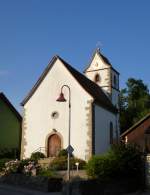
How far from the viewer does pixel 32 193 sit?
2214cm

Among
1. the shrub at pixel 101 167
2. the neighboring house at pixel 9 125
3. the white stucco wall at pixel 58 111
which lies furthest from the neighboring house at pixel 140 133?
the neighboring house at pixel 9 125

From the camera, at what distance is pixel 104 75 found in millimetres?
44125

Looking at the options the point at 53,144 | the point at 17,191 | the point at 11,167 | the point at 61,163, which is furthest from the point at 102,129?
the point at 17,191

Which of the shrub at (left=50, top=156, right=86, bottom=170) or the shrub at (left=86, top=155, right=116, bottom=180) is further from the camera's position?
the shrub at (left=50, top=156, right=86, bottom=170)

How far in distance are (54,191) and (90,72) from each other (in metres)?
23.3

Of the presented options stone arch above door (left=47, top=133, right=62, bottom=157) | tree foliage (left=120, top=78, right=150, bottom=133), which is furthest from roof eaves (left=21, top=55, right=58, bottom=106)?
tree foliage (left=120, top=78, right=150, bottom=133)

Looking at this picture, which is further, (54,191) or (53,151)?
(53,151)

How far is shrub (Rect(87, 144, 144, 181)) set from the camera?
24.3 metres

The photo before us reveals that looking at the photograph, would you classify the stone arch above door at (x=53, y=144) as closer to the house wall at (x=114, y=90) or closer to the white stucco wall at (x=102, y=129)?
the white stucco wall at (x=102, y=129)

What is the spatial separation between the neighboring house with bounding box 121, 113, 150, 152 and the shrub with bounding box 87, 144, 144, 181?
6.26 metres

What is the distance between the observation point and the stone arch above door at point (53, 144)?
34.6m

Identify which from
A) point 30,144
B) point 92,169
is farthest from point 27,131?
point 92,169

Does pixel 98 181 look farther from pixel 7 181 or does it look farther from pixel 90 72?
pixel 90 72

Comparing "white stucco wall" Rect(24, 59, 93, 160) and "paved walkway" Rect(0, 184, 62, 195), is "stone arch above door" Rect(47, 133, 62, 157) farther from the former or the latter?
"paved walkway" Rect(0, 184, 62, 195)
